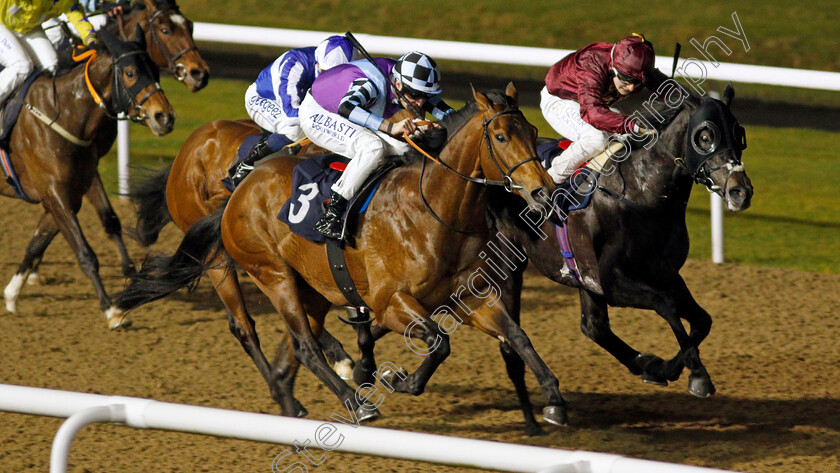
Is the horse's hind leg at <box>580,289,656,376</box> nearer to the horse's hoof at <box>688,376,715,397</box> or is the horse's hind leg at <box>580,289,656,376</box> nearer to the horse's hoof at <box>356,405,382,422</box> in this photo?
the horse's hoof at <box>688,376,715,397</box>

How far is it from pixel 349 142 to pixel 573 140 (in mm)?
1171

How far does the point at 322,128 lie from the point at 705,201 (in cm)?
523

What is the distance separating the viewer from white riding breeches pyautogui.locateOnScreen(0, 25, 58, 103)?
710cm

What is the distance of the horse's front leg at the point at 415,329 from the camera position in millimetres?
4414

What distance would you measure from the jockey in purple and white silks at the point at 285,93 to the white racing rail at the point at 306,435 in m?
3.07

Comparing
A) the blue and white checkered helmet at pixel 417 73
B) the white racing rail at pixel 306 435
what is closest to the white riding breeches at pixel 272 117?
the blue and white checkered helmet at pixel 417 73

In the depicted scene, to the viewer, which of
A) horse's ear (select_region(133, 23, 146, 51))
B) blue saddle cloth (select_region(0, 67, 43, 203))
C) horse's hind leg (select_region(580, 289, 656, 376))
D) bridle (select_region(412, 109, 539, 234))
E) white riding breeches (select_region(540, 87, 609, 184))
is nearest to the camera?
bridle (select_region(412, 109, 539, 234))

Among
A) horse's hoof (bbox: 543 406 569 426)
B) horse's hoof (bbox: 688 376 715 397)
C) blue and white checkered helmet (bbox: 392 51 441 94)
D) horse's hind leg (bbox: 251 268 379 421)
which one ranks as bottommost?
horse's hind leg (bbox: 251 268 379 421)

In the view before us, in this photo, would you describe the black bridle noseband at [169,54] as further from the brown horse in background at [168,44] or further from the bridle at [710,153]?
the bridle at [710,153]

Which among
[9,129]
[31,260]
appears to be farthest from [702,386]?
[9,129]

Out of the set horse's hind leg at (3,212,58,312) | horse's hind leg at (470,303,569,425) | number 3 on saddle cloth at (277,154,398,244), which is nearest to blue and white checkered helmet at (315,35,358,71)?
number 3 on saddle cloth at (277,154,398,244)

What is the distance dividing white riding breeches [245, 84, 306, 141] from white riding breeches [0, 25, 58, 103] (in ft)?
6.08

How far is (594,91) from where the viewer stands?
5074 millimetres

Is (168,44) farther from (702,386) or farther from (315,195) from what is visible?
(702,386)
